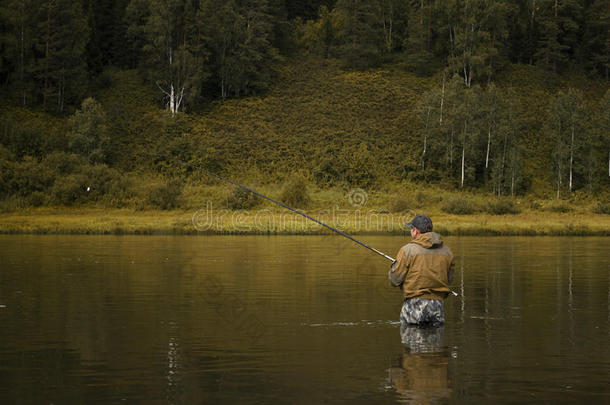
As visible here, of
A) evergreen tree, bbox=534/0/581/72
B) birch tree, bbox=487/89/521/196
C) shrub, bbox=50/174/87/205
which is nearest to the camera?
shrub, bbox=50/174/87/205

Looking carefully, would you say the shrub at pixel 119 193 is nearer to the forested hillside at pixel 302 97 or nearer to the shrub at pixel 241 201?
the forested hillside at pixel 302 97

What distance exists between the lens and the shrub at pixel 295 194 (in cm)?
5156

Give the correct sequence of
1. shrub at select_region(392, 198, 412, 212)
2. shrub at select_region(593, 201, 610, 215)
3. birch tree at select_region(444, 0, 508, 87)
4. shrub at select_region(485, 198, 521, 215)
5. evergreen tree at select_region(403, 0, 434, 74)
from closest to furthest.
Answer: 1. shrub at select_region(485, 198, 521, 215)
2. shrub at select_region(392, 198, 412, 212)
3. shrub at select_region(593, 201, 610, 215)
4. birch tree at select_region(444, 0, 508, 87)
5. evergreen tree at select_region(403, 0, 434, 74)

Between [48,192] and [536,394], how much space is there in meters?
48.1

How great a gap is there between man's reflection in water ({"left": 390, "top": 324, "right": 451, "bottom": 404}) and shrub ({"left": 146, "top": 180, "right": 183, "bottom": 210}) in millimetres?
40130

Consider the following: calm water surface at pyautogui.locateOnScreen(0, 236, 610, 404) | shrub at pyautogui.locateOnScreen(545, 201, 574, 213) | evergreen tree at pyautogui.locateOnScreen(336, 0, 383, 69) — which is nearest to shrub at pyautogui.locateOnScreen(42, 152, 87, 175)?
calm water surface at pyautogui.locateOnScreen(0, 236, 610, 404)

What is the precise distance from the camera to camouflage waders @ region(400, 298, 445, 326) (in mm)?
12133

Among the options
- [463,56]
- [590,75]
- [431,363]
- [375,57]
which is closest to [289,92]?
[375,57]

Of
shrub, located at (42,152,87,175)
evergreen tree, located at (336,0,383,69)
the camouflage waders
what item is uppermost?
evergreen tree, located at (336,0,383,69)

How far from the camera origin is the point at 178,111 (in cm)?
7544

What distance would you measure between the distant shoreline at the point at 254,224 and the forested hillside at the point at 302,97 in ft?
12.8

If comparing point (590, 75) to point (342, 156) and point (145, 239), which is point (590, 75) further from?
point (145, 239)

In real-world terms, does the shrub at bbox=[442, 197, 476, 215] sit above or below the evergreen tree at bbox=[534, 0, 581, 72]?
below

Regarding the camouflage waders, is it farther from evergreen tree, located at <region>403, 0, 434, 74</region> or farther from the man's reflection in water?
evergreen tree, located at <region>403, 0, 434, 74</region>
